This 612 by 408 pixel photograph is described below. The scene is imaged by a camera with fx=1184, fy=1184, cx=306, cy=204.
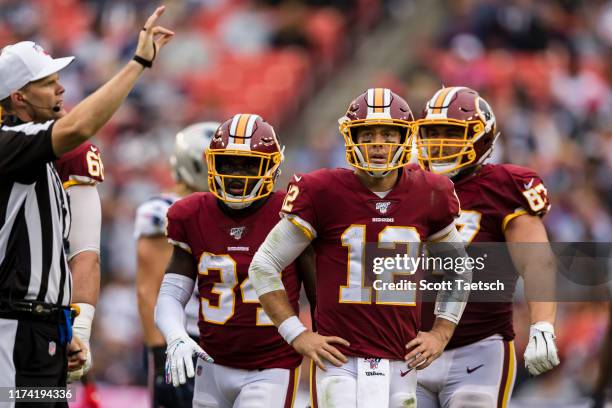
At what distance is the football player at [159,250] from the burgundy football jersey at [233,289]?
1140mm

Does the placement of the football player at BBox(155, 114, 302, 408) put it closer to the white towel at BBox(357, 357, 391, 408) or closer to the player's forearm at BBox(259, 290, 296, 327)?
the player's forearm at BBox(259, 290, 296, 327)

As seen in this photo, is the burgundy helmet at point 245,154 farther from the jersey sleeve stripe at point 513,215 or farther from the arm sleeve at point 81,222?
the jersey sleeve stripe at point 513,215

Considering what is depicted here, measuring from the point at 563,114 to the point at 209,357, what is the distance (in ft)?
26.3

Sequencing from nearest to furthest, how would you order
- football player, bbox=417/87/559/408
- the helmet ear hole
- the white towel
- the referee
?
1. the referee
2. the white towel
3. football player, bbox=417/87/559/408
4. the helmet ear hole

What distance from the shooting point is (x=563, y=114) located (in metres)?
12.1

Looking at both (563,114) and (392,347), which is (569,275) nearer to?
(392,347)

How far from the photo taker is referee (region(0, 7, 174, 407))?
4121mm

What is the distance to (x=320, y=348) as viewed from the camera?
179 inches

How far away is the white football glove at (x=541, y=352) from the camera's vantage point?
4.98 meters

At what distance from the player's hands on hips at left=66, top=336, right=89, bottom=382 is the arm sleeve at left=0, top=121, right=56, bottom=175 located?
2.79 ft

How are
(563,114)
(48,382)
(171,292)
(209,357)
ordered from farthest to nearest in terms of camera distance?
(563,114), (171,292), (209,357), (48,382)

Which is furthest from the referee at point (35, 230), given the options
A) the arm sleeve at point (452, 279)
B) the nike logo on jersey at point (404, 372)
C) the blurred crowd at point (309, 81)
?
the blurred crowd at point (309, 81)

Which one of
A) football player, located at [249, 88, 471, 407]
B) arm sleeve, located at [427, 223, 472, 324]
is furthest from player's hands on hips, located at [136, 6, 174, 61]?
arm sleeve, located at [427, 223, 472, 324]

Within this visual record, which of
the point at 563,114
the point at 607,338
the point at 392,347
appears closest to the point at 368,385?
the point at 392,347
